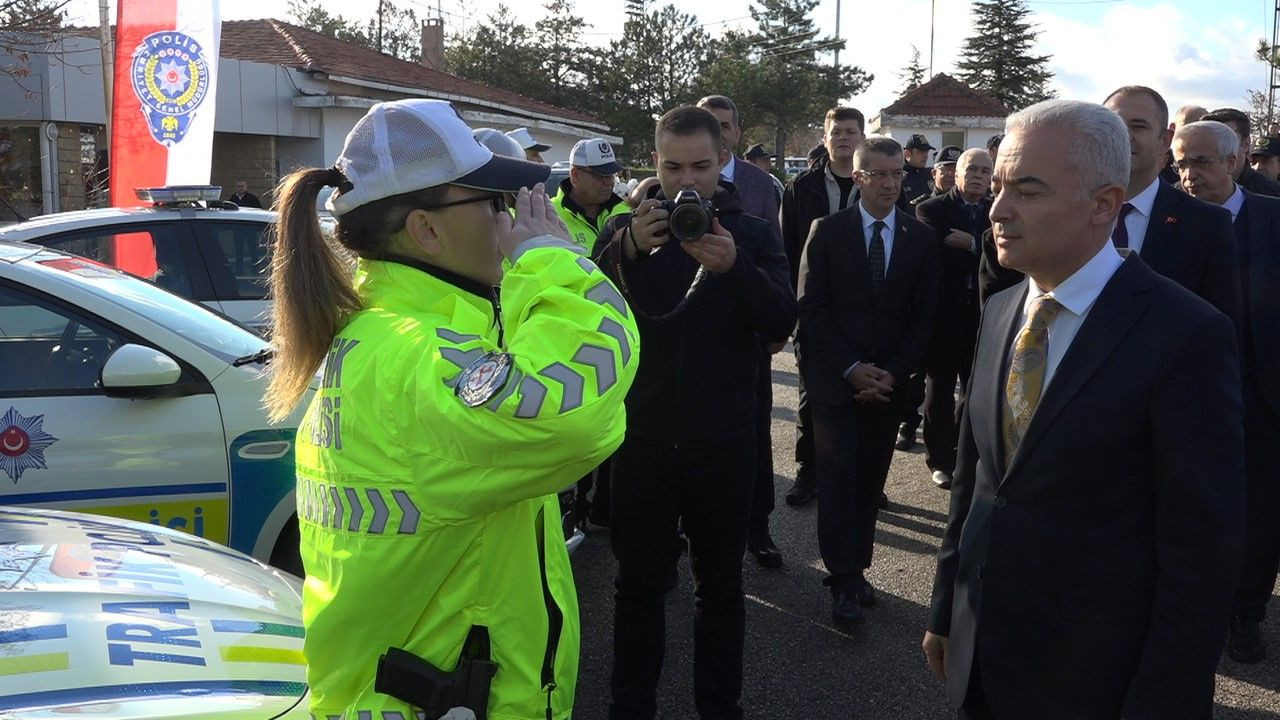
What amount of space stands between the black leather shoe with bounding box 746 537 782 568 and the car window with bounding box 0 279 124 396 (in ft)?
9.79

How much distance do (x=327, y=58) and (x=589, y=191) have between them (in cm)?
1986

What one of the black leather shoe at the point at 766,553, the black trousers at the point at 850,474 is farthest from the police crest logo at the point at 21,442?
the black leather shoe at the point at 766,553

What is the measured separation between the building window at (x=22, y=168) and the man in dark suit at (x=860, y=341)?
16.8 meters

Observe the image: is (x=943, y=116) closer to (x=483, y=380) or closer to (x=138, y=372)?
(x=138, y=372)

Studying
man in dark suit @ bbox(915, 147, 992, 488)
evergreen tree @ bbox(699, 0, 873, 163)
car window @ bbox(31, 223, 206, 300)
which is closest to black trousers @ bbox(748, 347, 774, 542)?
man in dark suit @ bbox(915, 147, 992, 488)

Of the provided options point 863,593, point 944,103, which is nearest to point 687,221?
point 863,593

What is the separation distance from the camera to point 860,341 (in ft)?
15.9

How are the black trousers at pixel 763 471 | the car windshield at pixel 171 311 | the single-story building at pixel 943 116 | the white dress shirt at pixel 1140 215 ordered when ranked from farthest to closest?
the single-story building at pixel 943 116
the black trousers at pixel 763 471
the car windshield at pixel 171 311
the white dress shirt at pixel 1140 215

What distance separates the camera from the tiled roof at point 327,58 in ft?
76.6

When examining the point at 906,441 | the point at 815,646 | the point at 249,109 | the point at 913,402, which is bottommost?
the point at 815,646

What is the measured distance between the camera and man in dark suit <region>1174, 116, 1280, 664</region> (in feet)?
13.5

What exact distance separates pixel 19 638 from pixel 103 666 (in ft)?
0.53

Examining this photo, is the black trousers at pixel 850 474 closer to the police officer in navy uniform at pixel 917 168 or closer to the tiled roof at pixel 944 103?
the police officer in navy uniform at pixel 917 168

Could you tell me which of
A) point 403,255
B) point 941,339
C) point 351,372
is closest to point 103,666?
point 351,372
